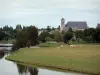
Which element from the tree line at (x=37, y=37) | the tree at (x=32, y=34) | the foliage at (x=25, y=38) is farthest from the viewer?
the tree at (x=32, y=34)

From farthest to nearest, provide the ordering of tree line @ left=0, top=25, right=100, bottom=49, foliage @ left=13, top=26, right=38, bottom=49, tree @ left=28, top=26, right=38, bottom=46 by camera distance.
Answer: tree @ left=28, top=26, right=38, bottom=46 < tree line @ left=0, top=25, right=100, bottom=49 < foliage @ left=13, top=26, right=38, bottom=49

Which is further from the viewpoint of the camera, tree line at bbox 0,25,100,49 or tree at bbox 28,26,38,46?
tree at bbox 28,26,38,46

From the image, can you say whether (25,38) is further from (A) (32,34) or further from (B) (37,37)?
(B) (37,37)

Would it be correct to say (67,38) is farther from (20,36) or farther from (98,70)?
(98,70)

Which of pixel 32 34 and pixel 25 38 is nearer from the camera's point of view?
pixel 25 38

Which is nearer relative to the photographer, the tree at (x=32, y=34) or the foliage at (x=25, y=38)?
the foliage at (x=25, y=38)

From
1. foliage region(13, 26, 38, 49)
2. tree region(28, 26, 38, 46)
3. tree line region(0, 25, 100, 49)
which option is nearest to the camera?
foliage region(13, 26, 38, 49)

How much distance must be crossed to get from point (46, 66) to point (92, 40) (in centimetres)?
7271

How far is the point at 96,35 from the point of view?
384ft

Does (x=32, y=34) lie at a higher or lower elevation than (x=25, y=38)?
higher

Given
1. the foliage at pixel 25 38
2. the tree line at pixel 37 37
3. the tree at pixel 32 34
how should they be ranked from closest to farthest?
the foliage at pixel 25 38
the tree line at pixel 37 37
the tree at pixel 32 34

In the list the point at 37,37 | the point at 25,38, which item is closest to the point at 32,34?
the point at 37,37

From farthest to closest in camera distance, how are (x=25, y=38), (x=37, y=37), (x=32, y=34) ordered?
(x=37, y=37), (x=32, y=34), (x=25, y=38)

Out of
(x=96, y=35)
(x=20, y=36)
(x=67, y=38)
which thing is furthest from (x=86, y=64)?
(x=67, y=38)
